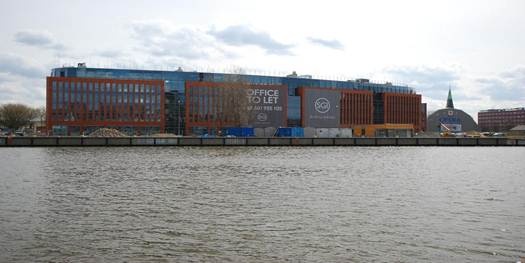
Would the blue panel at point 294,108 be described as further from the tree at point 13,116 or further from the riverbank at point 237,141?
the tree at point 13,116

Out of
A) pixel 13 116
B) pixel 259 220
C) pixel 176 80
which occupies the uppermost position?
pixel 176 80

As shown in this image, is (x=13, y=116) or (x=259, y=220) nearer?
(x=259, y=220)

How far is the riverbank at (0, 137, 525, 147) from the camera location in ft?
335

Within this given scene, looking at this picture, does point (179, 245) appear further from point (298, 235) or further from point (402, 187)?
point (402, 187)

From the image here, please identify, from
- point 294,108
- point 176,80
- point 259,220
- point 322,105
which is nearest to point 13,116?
point 176,80

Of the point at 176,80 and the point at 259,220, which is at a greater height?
the point at 176,80

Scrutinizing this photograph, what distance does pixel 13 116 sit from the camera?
586 ft

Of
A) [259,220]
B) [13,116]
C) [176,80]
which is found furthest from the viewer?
[13,116]

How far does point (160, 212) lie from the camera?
2473 centimetres

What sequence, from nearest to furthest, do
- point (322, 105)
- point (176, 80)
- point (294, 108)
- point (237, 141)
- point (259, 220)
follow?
point (259, 220) → point (237, 141) → point (176, 80) → point (294, 108) → point (322, 105)

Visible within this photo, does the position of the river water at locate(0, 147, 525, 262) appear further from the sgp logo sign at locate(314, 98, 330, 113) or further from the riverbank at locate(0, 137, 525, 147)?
the sgp logo sign at locate(314, 98, 330, 113)

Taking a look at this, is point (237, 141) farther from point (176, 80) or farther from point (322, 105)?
point (322, 105)

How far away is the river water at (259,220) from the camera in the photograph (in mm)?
17250

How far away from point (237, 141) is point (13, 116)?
10233 centimetres
